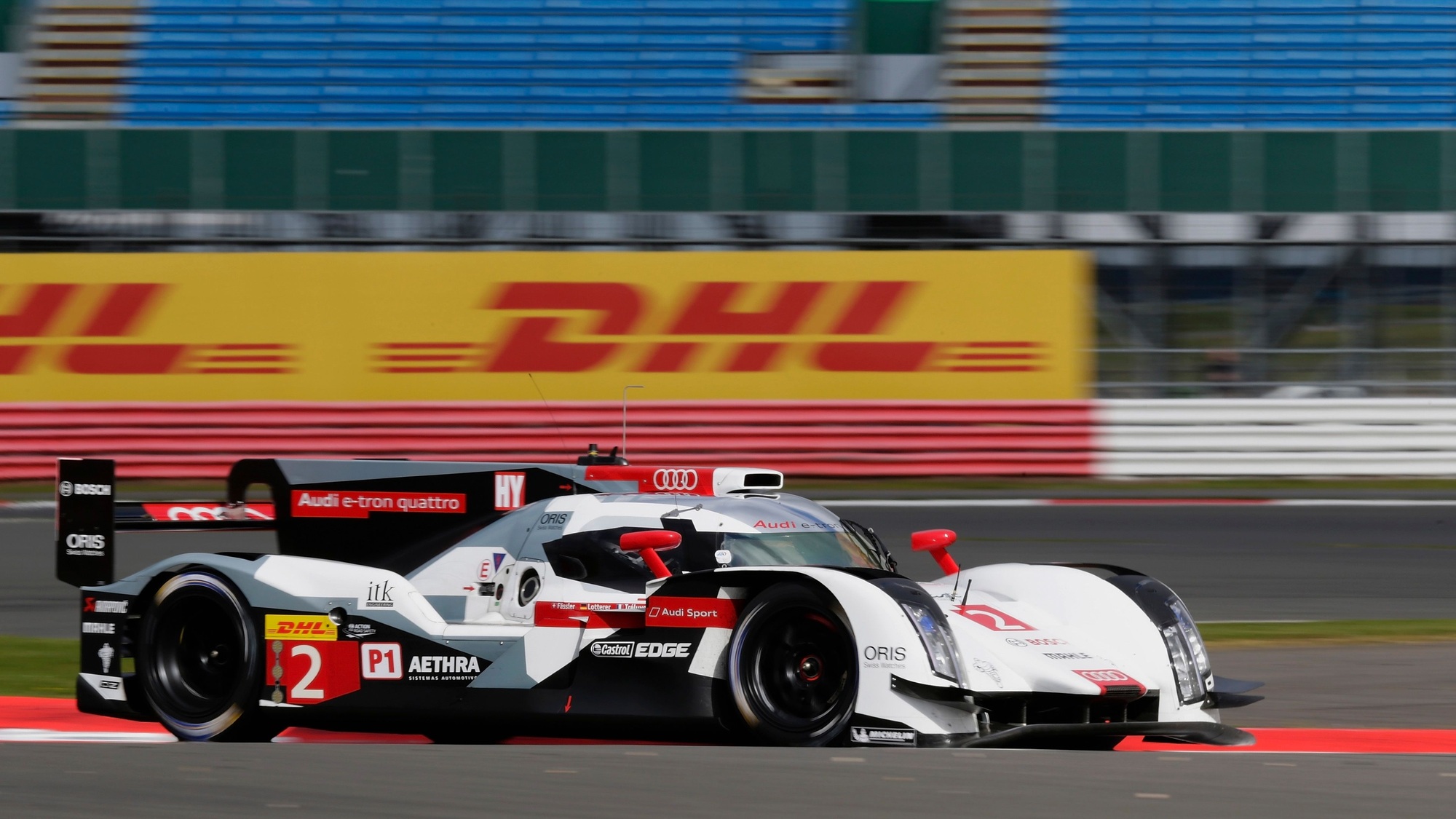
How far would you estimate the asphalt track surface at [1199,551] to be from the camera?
9.68m

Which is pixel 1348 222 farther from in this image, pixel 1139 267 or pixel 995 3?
pixel 995 3

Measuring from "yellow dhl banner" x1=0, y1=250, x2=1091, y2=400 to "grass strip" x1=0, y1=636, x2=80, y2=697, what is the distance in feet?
25.6

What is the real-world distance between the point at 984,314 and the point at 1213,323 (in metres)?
2.36

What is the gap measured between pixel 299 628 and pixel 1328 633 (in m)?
5.34

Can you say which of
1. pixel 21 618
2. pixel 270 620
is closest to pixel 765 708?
pixel 270 620

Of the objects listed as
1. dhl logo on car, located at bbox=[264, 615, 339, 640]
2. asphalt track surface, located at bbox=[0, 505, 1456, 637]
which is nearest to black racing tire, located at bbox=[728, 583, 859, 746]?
dhl logo on car, located at bbox=[264, 615, 339, 640]

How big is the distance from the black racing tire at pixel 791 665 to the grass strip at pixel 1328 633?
3.65m

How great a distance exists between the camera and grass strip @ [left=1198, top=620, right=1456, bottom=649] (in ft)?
27.0

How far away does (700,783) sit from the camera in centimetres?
388

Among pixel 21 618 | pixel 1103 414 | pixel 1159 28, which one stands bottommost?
pixel 21 618

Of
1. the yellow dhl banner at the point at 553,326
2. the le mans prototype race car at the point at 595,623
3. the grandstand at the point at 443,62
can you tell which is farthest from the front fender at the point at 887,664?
the grandstand at the point at 443,62

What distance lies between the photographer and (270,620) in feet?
19.3

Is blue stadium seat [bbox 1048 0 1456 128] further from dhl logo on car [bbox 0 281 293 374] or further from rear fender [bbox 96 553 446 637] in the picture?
rear fender [bbox 96 553 446 637]

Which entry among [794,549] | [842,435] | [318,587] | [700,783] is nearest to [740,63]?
[842,435]
